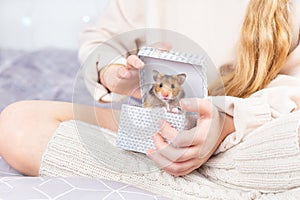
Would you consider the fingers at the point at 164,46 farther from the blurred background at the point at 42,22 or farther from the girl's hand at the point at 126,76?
the blurred background at the point at 42,22

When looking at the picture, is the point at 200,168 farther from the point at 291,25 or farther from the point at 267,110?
the point at 291,25

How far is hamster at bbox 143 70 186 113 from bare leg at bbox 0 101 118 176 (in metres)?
0.15

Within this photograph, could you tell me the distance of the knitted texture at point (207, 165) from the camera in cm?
78

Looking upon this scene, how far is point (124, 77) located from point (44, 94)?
54 centimetres

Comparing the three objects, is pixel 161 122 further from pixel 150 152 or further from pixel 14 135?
pixel 14 135

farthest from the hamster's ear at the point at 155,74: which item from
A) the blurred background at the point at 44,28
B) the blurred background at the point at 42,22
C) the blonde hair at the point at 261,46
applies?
the blurred background at the point at 42,22

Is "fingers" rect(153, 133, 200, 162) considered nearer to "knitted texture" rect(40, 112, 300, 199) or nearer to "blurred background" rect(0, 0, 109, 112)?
"knitted texture" rect(40, 112, 300, 199)

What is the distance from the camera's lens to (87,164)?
87 cm

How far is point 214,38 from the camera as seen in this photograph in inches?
40.8

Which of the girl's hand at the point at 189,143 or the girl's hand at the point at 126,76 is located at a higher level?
the girl's hand at the point at 126,76

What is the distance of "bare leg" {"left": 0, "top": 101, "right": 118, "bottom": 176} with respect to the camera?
2.98ft

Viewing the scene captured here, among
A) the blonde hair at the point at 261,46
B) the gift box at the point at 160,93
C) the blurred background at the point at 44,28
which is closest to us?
the gift box at the point at 160,93

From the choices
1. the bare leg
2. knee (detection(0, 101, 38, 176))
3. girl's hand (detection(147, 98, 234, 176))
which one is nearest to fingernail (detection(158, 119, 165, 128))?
girl's hand (detection(147, 98, 234, 176))

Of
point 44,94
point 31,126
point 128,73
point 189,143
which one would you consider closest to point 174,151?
point 189,143
